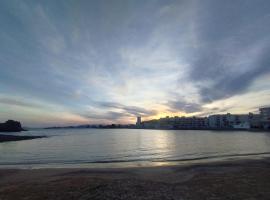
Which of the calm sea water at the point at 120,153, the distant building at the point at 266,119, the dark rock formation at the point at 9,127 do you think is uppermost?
the distant building at the point at 266,119

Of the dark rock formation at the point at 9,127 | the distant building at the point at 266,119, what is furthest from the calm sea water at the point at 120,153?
the distant building at the point at 266,119

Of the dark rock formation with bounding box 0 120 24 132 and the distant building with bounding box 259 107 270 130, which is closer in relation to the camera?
the dark rock formation with bounding box 0 120 24 132

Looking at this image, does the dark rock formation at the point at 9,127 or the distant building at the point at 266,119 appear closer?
the dark rock formation at the point at 9,127

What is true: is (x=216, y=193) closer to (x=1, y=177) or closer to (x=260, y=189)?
(x=260, y=189)

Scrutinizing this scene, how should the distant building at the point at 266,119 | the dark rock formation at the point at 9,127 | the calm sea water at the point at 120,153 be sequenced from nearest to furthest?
the calm sea water at the point at 120,153 < the dark rock formation at the point at 9,127 < the distant building at the point at 266,119

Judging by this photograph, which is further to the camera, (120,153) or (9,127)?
(9,127)

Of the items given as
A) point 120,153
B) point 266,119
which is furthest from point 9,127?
point 266,119

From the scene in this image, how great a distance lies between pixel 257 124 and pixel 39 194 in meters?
194

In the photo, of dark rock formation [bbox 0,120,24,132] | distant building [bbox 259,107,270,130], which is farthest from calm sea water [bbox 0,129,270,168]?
distant building [bbox 259,107,270,130]

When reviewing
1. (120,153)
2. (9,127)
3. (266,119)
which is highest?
(266,119)

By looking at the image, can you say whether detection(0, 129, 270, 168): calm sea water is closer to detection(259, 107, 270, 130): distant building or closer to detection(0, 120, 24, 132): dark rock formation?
detection(0, 120, 24, 132): dark rock formation

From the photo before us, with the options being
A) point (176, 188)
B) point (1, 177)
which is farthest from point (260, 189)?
point (1, 177)

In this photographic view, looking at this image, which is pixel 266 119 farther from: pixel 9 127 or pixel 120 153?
pixel 9 127

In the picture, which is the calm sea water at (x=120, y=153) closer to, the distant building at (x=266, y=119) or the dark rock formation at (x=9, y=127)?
the dark rock formation at (x=9, y=127)
